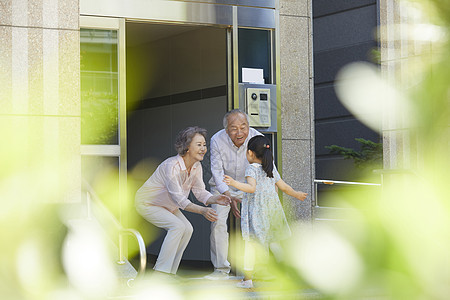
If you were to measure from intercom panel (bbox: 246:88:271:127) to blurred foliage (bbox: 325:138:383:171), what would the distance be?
715 centimetres

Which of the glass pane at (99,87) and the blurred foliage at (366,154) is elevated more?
the glass pane at (99,87)

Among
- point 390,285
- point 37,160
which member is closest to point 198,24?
point 37,160

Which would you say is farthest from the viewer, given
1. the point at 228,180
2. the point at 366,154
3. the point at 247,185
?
the point at 366,154

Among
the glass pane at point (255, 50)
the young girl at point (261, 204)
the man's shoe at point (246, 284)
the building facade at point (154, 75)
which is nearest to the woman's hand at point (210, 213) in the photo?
the young girl at point (261, 204)

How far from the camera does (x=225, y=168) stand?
7.77m

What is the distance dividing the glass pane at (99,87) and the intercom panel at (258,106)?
1.64m

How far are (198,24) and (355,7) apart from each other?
9.68 metres

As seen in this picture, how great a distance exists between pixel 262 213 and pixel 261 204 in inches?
3.7

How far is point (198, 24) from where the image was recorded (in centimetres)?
823

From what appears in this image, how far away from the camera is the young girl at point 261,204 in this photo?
22.5ft

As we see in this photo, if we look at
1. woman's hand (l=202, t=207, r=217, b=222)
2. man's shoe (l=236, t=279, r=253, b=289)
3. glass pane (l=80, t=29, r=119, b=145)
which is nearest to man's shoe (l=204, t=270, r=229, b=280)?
woman's hand (l=202, t=207, r=217, b=222)

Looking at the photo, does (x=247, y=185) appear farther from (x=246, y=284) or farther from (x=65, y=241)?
(x=65, y=241)

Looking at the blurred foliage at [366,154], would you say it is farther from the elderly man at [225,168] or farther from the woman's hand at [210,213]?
the woman's hand at [210,213]

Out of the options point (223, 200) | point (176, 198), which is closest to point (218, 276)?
point (223, 200)
